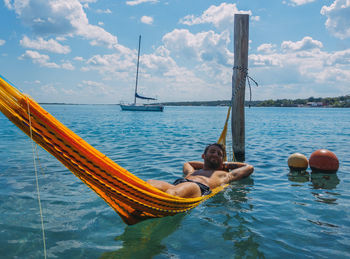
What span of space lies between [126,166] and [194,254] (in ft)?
16.2

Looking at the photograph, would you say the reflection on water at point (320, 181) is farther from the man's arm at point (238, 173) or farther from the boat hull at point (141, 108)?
the boat hull at point (141, 108)

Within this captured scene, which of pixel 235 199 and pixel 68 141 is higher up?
pixel 68 141

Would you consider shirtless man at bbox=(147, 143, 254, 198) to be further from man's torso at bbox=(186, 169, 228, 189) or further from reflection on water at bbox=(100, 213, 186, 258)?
reflection on water at bbox=(100, 213, 186, 258)

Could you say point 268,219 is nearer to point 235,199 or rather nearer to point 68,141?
point 235,199

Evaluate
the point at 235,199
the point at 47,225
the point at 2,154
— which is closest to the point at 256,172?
the point at 235,199

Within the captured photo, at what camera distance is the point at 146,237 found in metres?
3.68

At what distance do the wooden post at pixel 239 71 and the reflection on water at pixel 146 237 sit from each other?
422 cm

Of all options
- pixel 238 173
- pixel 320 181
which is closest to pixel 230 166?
pixel 238 173

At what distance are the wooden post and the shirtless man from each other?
6.72 ft

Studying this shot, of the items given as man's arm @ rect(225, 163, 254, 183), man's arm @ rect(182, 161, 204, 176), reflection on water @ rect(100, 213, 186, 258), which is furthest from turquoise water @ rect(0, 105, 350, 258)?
man's arm @ rect(182, 161, 204, 176)

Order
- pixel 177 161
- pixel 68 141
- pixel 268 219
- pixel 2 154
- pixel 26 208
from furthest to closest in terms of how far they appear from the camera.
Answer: pixel 2 154, pixel 177 161, pixel 26 208, pixel 268 219, pixel 68 141

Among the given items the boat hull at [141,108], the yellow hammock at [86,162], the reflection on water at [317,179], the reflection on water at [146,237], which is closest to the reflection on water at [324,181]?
the reflection on water at [317,179]

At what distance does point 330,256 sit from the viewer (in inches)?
126

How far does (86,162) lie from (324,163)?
6.18m
